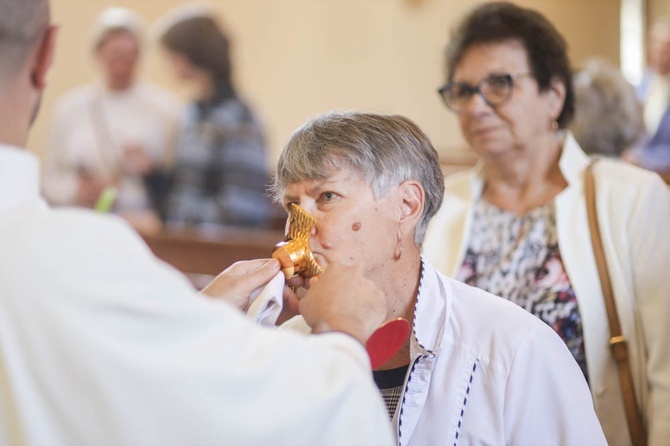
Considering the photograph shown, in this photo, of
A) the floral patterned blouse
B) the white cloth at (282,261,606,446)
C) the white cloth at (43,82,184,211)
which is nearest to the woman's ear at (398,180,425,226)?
the white cloth at (282,261,606,446)

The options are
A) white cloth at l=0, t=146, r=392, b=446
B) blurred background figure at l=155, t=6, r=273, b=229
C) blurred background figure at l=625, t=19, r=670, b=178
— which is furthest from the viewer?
blurred background figure at l=625, t=19, r=670, b=178

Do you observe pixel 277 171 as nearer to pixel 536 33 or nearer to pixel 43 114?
pixel 536 33

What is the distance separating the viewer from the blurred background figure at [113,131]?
6.09 metres

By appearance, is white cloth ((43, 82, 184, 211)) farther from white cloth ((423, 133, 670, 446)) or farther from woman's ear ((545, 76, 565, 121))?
white cloth ((423, 133, 670, 446))

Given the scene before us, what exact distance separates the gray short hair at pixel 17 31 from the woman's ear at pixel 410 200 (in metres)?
0.95

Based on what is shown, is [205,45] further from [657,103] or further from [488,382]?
[657,103]

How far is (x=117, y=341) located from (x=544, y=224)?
6.28 feet

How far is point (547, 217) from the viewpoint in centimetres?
290

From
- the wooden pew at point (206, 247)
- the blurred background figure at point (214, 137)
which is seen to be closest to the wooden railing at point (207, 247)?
the wooden pew at point (206, 247)

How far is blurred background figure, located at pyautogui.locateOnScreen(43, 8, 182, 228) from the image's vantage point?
609cm

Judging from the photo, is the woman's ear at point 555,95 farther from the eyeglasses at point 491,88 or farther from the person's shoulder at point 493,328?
the person's shoulder at point 493,328

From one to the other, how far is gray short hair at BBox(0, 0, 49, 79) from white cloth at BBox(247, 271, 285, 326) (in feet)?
2.47

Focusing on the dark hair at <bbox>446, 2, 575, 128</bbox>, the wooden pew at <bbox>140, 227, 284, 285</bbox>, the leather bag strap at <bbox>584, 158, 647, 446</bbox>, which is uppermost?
the dark hair at <bbox>446, 2, 575, 128</bbox>

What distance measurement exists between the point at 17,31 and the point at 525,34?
2.01m
